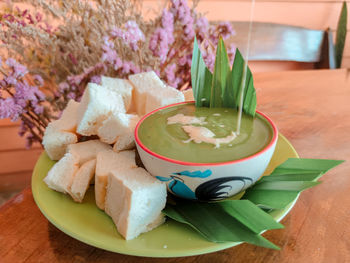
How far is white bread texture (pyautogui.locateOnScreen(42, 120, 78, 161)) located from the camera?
25.5 inches

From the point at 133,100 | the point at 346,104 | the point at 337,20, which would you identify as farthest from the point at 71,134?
the point at 337,20

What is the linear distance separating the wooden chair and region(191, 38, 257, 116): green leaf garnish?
35.4 inches

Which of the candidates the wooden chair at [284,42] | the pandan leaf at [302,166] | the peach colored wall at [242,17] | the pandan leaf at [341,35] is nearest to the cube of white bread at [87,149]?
the pandan leaf at [302,166]

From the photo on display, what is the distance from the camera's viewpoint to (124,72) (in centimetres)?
91

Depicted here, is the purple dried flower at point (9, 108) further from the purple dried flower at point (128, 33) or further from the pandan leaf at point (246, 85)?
the pandan leaf at point (246, 85)

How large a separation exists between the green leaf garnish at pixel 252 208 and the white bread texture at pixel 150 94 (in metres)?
0.22

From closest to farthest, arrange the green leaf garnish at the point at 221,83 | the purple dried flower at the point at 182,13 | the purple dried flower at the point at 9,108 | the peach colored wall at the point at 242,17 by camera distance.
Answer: the green leaf garnish at the point at 221,83 → the purple dried flower at the point at 9,108 → the purple dried flower at the point at 182,13 → the peach colored wall at the point at 242,17

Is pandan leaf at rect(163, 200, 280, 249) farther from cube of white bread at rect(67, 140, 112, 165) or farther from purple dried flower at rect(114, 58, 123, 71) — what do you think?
purple dried flower at rect(114, 58, 123, 71)

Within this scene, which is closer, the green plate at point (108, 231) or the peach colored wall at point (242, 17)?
the green plate at point (108, 231)

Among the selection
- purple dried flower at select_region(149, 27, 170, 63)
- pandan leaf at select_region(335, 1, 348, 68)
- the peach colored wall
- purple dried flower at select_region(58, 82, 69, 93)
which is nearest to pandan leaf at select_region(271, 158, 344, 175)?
purple dried flower at select_region(149, 27, 170, 63)

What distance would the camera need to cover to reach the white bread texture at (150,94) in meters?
0.69

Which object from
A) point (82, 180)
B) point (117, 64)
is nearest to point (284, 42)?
point (117, 64)

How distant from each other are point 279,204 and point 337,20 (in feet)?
5.81

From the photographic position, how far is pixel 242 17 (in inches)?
70.9
